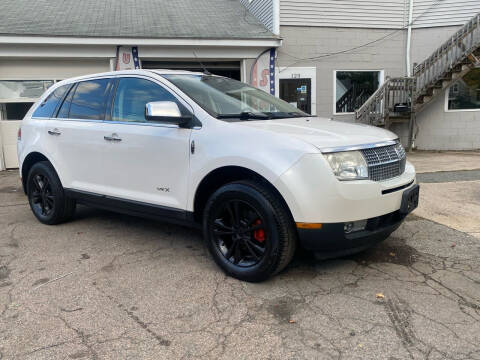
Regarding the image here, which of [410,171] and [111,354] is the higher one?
[410,171]

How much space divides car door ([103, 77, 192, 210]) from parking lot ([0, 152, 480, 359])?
67cm

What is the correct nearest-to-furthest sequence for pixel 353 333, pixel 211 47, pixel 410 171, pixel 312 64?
pixel 353 333
pixel 410 171
pixel 211 47
pixel 312 64

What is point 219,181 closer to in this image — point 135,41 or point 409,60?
point 135,41

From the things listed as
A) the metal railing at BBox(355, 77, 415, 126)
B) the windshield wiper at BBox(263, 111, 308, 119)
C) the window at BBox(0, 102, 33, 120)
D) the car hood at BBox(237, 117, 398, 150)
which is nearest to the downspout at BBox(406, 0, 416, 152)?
the metal railing at BBox(355, 77, 415, 126)

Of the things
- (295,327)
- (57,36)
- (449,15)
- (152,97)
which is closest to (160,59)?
(57,36)

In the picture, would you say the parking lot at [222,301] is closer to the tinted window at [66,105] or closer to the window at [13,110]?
the tinted window at [66,105]

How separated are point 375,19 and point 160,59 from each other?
6314mm

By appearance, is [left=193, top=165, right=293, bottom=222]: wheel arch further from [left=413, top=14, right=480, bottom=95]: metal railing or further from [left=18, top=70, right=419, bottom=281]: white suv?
[left=413, top=14, right=480, bottom=95]: metal railing

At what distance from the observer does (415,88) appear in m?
11.3

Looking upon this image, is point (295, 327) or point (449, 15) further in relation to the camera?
point (449, 15)

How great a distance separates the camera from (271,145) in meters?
3.08

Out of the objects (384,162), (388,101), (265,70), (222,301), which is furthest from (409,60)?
(222,301)

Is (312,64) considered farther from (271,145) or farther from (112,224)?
(271,145)

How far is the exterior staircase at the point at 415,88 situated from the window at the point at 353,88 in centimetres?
54
